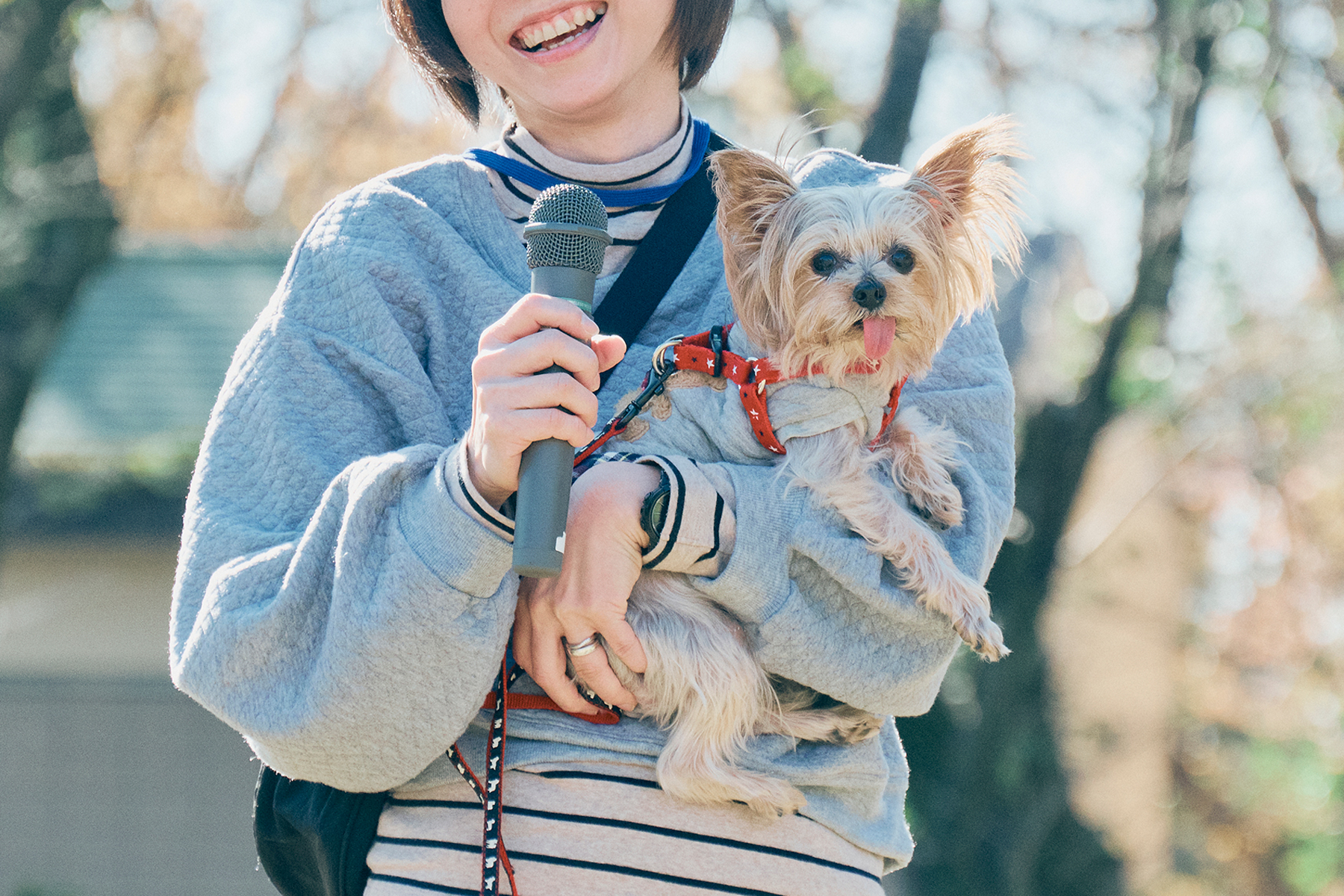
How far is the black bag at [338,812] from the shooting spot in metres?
2.05

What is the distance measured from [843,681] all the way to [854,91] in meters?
7.45

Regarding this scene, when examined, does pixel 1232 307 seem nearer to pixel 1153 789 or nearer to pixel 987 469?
pixel 987 469

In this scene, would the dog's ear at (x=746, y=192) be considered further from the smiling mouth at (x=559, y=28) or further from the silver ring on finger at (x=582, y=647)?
the silver ring on finger at (x=582, y=647)

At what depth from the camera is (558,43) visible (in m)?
2.38

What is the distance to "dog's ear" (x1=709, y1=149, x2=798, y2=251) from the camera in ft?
8.22

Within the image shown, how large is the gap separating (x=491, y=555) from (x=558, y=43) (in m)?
1.09

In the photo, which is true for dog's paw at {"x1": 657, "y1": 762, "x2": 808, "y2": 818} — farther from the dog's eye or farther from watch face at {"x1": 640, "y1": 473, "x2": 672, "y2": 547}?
the dog's eye

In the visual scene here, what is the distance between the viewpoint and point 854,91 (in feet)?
29.0

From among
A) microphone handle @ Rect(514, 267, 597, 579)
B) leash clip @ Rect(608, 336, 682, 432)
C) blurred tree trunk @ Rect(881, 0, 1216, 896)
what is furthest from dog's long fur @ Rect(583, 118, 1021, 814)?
blurred tree trunk @ Rect(881, 0, 1216, 896)

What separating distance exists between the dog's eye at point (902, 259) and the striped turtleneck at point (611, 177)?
473mm

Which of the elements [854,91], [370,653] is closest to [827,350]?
[370,653]

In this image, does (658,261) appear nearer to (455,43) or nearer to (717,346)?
(717,346)

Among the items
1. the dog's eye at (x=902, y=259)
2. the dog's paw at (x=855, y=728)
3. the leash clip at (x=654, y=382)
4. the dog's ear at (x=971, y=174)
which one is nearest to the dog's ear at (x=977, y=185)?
the dog's ear at (x=971, y=174)

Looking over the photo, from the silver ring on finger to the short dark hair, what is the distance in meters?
1.25
